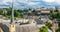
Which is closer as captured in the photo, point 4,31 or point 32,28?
point 4,31

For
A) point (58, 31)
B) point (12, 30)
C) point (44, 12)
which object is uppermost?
point (12, 30)

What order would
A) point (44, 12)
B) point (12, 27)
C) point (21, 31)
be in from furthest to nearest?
point (44, 12) → point (21, 31) → point (12, 27)

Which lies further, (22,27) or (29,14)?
(29,14)

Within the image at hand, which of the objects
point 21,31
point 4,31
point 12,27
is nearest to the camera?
point 12,27

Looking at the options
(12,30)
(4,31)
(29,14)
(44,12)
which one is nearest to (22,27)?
(4,31)

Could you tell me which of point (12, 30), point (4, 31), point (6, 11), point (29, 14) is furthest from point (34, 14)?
point (12, 30)

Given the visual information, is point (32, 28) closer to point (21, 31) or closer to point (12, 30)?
point (21, 31)

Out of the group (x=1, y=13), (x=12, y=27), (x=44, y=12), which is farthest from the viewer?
(x=44, y=12)

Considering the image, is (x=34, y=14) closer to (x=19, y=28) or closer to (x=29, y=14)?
(x=29, y=14)

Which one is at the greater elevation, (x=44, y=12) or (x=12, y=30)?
(x=12, y=30)
